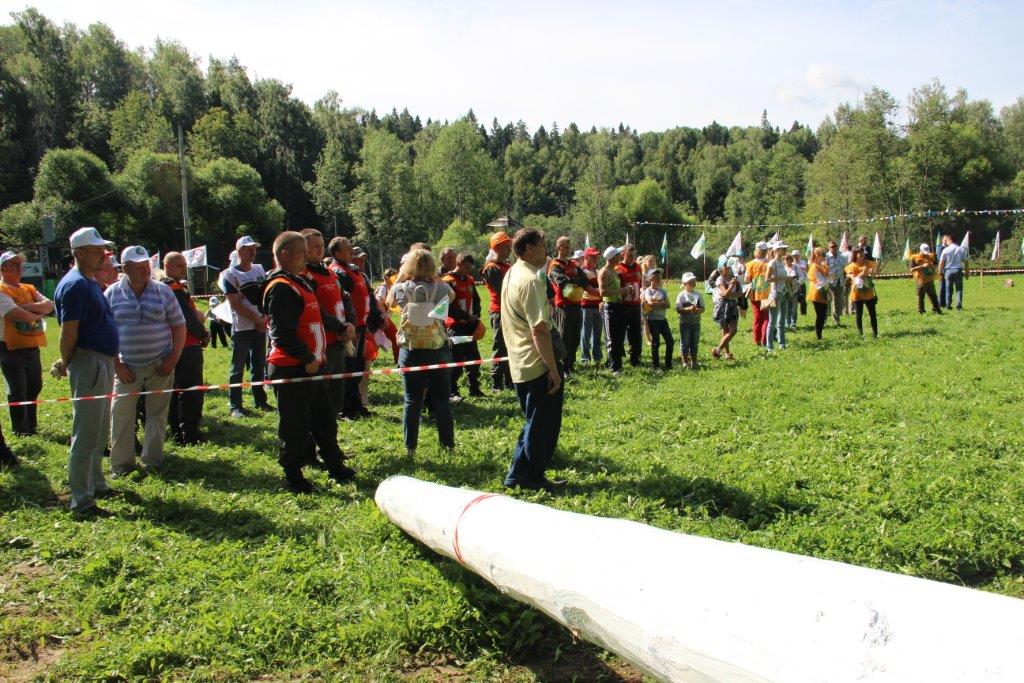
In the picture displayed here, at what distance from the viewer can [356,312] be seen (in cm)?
888

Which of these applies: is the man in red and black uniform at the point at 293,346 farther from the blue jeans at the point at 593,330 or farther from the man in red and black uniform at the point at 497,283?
the blue jeans at the point at 593,330

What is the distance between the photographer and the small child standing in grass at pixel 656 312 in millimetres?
11836

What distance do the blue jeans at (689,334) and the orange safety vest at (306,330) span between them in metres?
7.19

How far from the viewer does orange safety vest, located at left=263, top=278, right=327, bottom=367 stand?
5.91 m

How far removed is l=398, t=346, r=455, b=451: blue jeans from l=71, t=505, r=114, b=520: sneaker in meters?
2.47

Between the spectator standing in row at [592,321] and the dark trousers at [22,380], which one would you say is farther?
the spectator standing in row at [592,321]

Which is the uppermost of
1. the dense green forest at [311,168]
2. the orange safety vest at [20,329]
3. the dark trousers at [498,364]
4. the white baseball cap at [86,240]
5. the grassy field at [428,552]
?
the dense green forest at [311,168]

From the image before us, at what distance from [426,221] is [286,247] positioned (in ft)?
245

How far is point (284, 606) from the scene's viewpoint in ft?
13.6

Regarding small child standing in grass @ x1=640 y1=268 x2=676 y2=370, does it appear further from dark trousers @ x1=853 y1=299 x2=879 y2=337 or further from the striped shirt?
the striped shirt

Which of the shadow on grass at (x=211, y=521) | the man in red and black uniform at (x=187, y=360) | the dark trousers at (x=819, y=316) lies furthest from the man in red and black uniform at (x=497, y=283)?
the dark trousers at (x=819, y=316)

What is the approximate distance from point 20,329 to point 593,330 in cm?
784

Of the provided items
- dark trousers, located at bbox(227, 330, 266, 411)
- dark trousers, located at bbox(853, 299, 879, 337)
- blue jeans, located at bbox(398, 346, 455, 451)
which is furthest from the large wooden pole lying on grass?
dark trousers, located at bbox(853, 299, 879, 337)

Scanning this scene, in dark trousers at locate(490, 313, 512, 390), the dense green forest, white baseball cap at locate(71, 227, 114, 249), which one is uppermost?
the dense green forest
